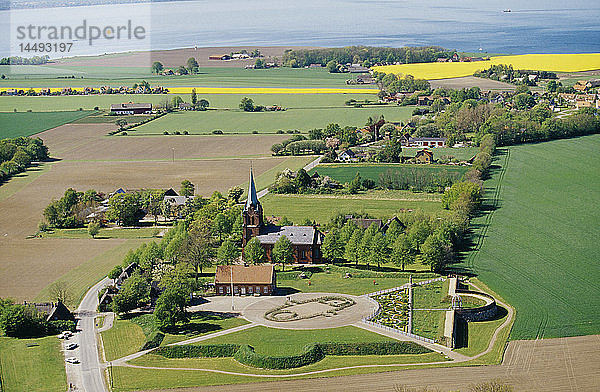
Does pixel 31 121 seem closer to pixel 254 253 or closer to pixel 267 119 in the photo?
pixel 267 119

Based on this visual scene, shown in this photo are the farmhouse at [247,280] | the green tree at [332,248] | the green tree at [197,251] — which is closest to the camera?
the farmhouse at [247,280]

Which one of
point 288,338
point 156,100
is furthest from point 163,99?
point 288,338

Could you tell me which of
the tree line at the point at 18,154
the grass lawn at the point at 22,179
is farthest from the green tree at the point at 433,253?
the tree line at the point at 18,154

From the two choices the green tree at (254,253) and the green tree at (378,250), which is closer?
the green tree at (378,250)

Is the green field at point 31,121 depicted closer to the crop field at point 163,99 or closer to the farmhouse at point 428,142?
the crop field at point 163,99

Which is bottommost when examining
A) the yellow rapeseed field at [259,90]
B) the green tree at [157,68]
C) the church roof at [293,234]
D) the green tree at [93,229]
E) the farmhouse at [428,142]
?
the green tree at [93,229]

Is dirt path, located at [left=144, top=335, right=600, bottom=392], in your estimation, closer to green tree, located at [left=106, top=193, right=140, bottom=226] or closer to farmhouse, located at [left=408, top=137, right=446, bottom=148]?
green tree, located at [left=106, top=193, right=140, bottom=226]
